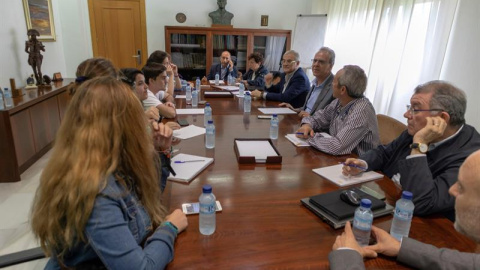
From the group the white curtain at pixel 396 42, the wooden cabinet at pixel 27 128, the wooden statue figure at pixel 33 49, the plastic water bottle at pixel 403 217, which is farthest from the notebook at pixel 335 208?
the wooden statue figure at pixel 33 49

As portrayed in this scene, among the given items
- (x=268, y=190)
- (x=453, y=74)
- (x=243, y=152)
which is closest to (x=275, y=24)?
(x=453, y=74)

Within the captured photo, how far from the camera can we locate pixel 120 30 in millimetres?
5730

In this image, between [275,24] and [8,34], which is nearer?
[8,34]

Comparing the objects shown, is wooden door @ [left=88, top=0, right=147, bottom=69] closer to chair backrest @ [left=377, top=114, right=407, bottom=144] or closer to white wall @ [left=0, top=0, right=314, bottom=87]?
white wall @ [left=0, top=0, right=314, bottom=87]

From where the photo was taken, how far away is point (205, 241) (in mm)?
1040

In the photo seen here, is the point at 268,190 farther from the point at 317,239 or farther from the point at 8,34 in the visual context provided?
the point at 8,34

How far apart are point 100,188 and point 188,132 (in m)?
1.42

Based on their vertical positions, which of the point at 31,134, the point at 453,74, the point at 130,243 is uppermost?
the point at 453,74

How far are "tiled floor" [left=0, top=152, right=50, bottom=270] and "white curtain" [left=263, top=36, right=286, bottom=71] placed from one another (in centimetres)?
436

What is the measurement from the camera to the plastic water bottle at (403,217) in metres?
1.09

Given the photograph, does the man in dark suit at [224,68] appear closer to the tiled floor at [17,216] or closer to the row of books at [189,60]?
the row of books at [189,60]

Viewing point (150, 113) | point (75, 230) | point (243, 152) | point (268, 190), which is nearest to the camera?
point (75, 230)

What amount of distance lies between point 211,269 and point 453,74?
2.92m

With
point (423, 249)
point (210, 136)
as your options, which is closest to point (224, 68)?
point (210, 136)
